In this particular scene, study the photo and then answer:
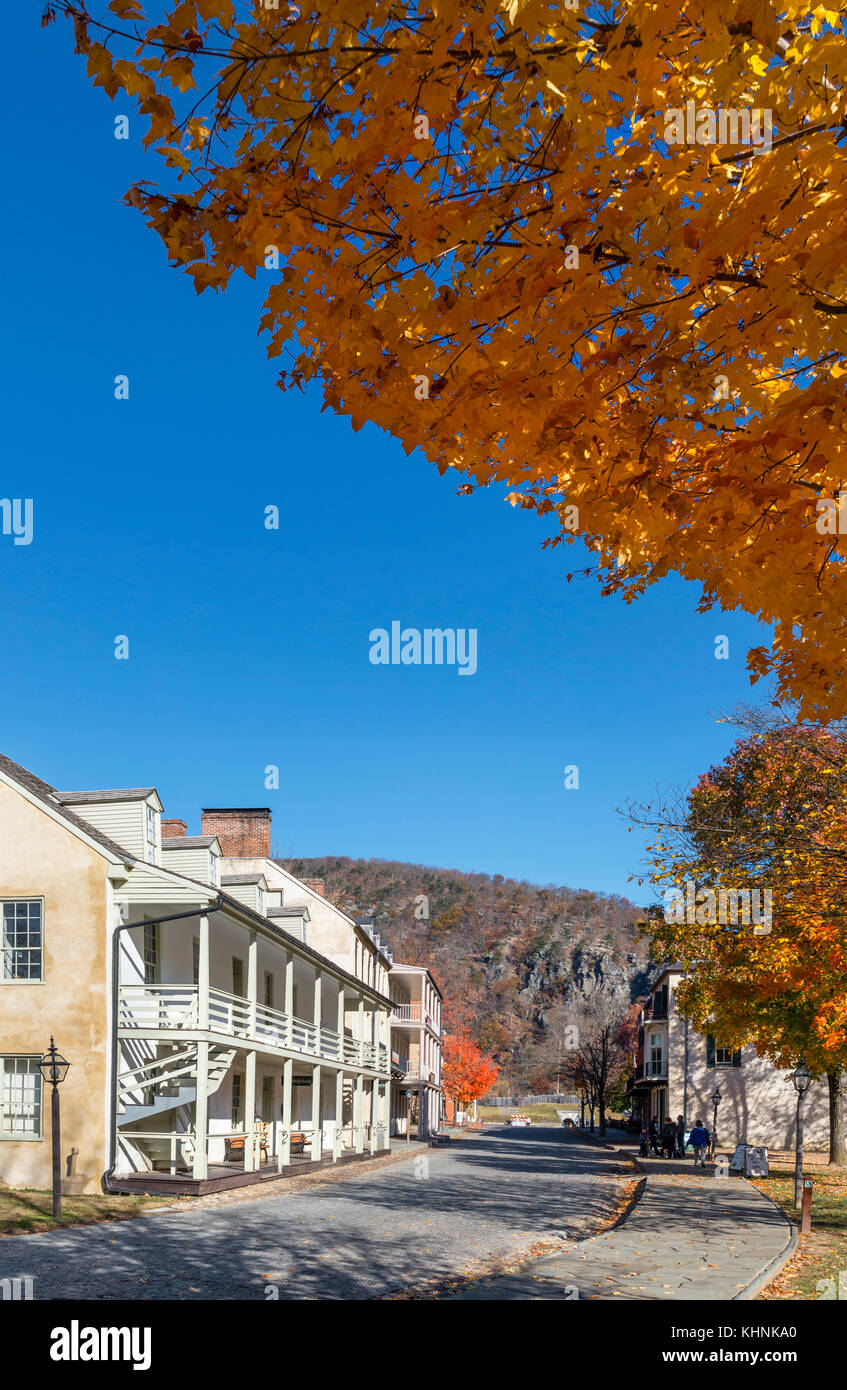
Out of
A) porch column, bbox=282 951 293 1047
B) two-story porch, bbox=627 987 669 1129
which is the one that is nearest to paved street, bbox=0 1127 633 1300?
porch column, bbox=282 951 293 1047

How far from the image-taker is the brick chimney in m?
42.2

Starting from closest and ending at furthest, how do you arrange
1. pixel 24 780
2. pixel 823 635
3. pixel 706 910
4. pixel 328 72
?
pixel 328 72, pixel 823 635, pixel 706 910, pixel 24 780

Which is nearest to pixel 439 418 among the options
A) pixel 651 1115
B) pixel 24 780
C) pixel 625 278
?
pixel 625 278

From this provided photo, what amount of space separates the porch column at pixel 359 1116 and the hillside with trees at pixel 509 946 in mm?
116149

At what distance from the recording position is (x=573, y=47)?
12.8 ft

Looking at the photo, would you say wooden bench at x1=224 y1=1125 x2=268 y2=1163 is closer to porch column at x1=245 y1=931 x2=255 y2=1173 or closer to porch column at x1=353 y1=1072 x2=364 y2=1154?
porch column at x1=245 y1=931 x2=255 y2=1173

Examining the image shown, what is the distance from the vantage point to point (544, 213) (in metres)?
4.42

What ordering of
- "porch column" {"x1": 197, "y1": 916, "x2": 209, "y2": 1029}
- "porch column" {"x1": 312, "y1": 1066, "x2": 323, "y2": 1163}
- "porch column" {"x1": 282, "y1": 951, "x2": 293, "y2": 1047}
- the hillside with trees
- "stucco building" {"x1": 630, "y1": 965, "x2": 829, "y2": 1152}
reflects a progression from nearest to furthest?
"porch column" {"x1": 197, "y1": 916, "x2": 209, "y2": 1029} → "porch column" {"x1": 282, "y1": 951, "x2": 293, "y2": 1047} → "porch column" {"x1": 312, "y1": 1066, "x2": 323, "y2": 1163} → "stucco building" {"x1": 630, "y1": 965, "x2": 829, "y2": 1152} → the hillside with trees

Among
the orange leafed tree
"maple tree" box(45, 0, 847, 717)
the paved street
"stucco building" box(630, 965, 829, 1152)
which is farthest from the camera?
the orange leafed tree

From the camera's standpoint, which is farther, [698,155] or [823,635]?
[823,635]

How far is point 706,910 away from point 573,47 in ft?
43.2

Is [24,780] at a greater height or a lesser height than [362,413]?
lesser
